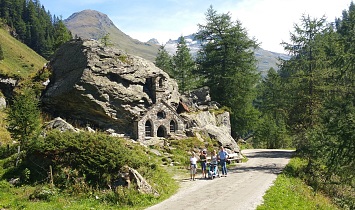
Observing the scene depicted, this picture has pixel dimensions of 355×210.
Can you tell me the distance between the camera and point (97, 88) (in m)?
28.0

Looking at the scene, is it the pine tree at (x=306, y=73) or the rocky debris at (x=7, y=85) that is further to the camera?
the rocky debris at (x=7, y=85)

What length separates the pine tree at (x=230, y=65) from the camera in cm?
4281

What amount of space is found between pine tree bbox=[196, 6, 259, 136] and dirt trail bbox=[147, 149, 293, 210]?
20.6m

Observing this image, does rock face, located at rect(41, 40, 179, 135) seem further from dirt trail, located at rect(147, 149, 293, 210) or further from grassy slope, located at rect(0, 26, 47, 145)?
grassy slope, located at rect(0, 26, 47, 145)

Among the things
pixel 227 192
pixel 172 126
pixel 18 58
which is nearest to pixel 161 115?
pixel 172 126

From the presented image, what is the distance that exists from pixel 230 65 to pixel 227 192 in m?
30.1

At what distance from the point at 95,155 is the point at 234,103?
99.2 ft

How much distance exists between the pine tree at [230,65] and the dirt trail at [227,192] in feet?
67.6

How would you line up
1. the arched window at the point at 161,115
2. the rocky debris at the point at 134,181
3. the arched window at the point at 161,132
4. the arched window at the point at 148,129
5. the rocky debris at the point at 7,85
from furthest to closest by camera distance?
the rocky debris at the point at 7,85 < the arched window at the point at 161,132 < the arched window at the point at 161,115 < the arched window at the point at 148,129 < the rocky debris at the point at 134,181

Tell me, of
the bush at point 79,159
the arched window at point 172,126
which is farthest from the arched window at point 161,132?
the bush at point 79,159

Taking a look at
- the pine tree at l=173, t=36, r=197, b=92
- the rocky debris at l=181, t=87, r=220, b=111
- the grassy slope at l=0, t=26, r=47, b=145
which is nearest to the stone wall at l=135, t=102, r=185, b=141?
the rocky debris at l=181, t=87, r=220, b=111

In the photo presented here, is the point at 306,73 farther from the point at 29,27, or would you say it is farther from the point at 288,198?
the point at 29,27

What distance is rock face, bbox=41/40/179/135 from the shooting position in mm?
28094

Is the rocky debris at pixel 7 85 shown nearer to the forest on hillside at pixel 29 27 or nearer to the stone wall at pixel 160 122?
the stone wall at pixel 160 122
